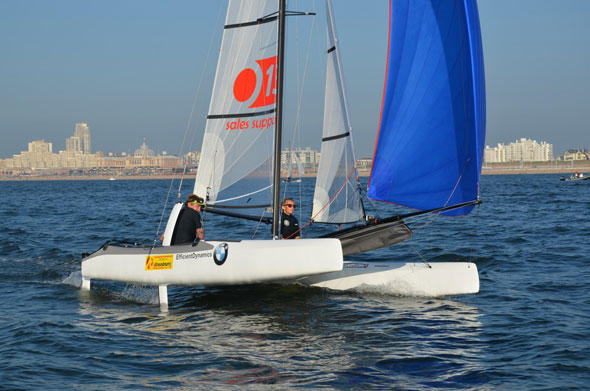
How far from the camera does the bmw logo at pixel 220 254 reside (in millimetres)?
7648

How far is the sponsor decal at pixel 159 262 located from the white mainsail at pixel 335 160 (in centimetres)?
212

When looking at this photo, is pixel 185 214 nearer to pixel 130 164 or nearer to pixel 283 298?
pixel 283 298

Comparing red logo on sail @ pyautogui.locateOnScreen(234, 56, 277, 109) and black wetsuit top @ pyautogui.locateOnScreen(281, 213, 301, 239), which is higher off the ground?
red logo on sail @ pyautogui.locateOnScreen(234, 56, 277, 109)

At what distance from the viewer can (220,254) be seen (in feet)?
25.2

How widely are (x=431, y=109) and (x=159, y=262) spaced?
3937mm

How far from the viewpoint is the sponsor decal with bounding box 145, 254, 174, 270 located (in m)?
8.12

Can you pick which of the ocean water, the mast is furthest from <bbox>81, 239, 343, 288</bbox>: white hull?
the mast

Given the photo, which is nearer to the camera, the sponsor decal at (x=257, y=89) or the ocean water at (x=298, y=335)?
the ocean water at (x=298, y=335)

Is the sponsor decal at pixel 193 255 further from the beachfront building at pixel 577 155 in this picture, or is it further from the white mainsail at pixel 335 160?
the beachfront building at pixel 577 155

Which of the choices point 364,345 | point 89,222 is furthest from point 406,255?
point 89,222

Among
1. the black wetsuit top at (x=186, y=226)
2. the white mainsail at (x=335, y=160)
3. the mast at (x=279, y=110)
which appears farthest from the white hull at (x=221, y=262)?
the white mainsail at (x=335, y=160)

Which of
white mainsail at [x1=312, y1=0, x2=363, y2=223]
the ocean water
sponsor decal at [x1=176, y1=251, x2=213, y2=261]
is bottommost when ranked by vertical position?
the ocean water

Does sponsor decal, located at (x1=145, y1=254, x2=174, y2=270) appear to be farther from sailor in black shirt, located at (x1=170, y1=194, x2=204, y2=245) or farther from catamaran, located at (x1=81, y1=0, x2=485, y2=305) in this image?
sailor in black shirt, located at (x1=170, y1=194, x2=204, y2=245)

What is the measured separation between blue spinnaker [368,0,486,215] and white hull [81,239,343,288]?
1.42 metres
